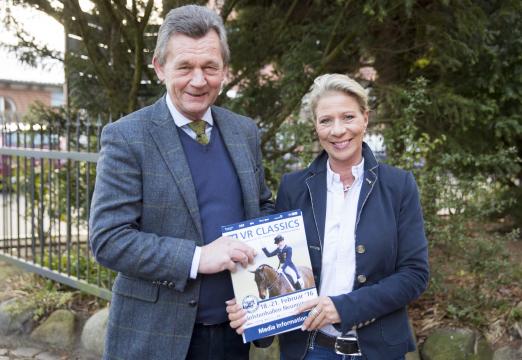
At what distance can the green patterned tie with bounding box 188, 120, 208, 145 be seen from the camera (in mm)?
2104

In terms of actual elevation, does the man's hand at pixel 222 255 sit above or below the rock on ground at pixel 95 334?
above

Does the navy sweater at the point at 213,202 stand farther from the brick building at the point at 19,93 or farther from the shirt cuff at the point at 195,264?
the brick building at the point at 19,93

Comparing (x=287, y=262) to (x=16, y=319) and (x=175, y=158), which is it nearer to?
(x=175, y=158)

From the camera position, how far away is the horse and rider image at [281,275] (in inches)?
78.3

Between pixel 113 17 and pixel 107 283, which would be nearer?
pixel 113 17

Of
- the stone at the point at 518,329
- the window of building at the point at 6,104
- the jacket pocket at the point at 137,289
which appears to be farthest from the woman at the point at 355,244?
the window of building at the point at 6,104

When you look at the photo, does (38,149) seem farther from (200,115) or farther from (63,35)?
(200,115)

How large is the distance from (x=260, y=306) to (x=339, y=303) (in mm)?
274

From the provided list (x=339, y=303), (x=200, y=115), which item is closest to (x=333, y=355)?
(x=339, y=303)

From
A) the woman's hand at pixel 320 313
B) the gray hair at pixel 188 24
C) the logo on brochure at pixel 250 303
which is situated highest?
the gray hair at pixel 188 24

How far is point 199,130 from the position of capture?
6.93 feet

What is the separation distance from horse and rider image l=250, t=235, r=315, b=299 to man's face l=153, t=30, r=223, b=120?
56 cm

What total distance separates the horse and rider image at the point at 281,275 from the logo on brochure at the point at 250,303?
27 mm

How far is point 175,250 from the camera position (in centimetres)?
188
